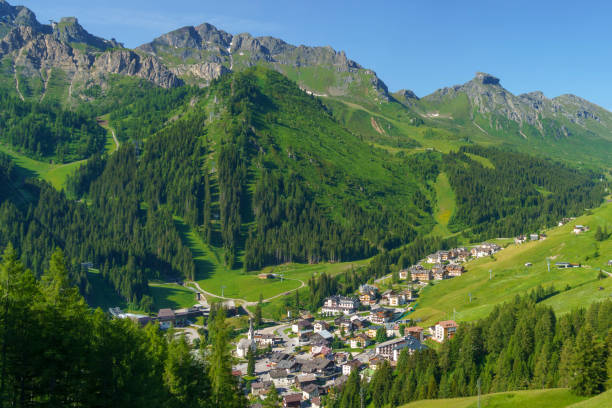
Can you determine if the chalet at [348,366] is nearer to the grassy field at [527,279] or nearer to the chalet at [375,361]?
the chalet at [375,361]

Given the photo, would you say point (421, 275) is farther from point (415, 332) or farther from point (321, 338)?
point (321, 338)

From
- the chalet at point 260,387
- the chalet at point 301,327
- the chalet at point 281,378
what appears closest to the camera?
the chalet at point 260,387

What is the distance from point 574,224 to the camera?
196 metres

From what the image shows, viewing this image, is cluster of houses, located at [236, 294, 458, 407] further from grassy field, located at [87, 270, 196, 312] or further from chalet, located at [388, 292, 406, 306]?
grassy field, located at [87, 270, 196, 312]

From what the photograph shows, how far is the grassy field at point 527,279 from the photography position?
4875 inches

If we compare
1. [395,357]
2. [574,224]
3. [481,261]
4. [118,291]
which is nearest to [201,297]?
[118,291]

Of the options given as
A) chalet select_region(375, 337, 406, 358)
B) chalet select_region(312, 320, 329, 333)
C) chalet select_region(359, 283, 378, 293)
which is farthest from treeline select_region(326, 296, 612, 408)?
chalet select_region(359, 283, 378, 293)

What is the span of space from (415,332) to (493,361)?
3584 cm

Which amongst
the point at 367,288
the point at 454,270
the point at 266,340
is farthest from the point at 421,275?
the point at 266,340

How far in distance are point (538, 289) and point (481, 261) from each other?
6444 cm

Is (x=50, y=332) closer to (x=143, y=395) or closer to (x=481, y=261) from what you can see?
(x=143, y=395)

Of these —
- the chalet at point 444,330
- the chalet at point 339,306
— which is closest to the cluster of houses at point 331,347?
the chalet at point 444,330

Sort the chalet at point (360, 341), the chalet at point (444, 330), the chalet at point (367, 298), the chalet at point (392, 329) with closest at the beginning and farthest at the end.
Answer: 1. the chalet at point (444, 330)
2. the chalet at point (360, 341)
3. the chalet at point (392, 329)
4. the chalet at point (367, 298)

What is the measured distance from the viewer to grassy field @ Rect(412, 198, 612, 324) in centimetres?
12381
